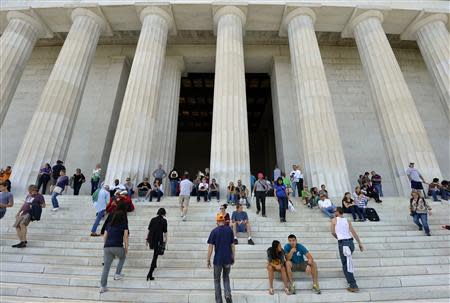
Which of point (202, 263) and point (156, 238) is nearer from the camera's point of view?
point (156, 238)

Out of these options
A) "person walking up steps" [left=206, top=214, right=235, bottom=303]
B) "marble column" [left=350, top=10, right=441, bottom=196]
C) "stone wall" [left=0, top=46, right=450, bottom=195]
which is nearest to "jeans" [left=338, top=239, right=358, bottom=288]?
"person walking up steps" [left=206, top=214, right=235, bottom=303]

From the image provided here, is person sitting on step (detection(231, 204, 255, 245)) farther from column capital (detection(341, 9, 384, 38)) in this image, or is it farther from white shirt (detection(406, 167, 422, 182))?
column capital (detection(341, 9, 384, 38))

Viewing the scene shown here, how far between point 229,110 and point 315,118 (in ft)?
15.8

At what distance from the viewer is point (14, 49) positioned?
17.8 metres

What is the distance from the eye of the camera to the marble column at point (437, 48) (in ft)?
56.2

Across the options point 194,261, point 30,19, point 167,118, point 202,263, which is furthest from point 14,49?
point 202,263

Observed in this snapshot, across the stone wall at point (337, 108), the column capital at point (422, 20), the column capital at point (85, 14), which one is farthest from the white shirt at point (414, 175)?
the column capital at point (85, 14)

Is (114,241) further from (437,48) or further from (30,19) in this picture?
(437,48)

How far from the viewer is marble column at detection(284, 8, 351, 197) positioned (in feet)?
46.2

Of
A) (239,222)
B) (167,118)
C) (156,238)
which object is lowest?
(156,238)

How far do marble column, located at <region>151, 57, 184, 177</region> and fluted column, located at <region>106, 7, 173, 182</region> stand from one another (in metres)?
1.82

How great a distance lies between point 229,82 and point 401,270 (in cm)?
1252

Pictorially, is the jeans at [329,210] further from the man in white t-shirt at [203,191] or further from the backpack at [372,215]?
the man in white t-shirt at [203,191]

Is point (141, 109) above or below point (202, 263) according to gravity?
above
